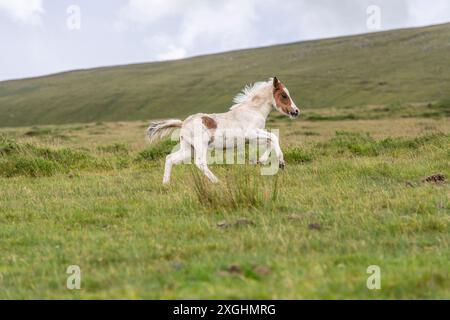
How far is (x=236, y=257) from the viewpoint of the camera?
7.54 meters

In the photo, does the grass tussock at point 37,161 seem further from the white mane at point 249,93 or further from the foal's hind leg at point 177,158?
the white mane at point 249,93

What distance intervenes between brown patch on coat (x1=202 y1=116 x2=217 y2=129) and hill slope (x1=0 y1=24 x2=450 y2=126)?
74.4 m

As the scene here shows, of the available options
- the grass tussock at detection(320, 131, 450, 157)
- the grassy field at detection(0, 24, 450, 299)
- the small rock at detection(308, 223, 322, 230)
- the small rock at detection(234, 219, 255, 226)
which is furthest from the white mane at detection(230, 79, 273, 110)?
the small rock at detection(308, 223, 322, 230)

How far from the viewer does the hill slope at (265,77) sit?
9875 centimetres

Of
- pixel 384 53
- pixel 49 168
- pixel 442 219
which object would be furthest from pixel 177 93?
pixel 442 219

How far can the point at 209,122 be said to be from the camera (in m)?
13.8

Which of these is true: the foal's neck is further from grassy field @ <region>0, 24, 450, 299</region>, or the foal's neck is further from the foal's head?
grassy field @ <region>0, 24, 450, 299</region>

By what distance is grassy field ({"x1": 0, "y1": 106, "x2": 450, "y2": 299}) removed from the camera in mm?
6578

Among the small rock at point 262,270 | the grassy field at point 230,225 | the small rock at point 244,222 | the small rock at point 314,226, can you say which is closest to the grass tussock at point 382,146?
the grassy field at point 230,225

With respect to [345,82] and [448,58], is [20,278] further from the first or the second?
[448,58]

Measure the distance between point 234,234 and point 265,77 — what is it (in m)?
110

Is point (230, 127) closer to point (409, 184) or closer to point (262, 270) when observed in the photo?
point (409, 184)

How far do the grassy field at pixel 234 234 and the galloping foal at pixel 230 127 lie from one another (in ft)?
2.04
